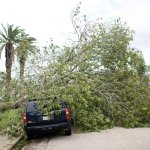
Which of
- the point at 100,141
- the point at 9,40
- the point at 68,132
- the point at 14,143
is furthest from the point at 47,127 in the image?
the point at 9,40

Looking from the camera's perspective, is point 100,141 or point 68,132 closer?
point 100,141

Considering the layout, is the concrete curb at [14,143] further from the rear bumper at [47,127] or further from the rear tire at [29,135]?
the rear bumper at [47,127]

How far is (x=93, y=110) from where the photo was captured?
1856cm

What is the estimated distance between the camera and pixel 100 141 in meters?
14.4

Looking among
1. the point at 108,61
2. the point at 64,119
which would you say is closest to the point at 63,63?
the point at 108,61

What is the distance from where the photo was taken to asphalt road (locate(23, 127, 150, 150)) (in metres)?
13.0

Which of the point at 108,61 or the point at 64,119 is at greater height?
the point at 108,61

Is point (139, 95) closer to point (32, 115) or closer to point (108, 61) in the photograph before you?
point (108, 61)

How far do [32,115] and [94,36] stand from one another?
649 cm

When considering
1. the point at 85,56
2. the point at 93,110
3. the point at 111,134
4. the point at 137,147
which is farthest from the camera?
the point at 85,56

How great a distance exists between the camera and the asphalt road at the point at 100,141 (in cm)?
1301

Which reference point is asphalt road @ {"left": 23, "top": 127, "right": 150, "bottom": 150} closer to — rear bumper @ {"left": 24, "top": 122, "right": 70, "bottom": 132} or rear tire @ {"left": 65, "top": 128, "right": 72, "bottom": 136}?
rear tire @ {"left": 65, "top": 128, "right": 72, "bottom": 136}

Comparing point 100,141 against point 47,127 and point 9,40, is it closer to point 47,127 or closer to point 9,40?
point 47,127

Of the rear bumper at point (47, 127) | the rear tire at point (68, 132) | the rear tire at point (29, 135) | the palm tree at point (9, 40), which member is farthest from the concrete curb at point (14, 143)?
the palm tree at point (9, 40)
